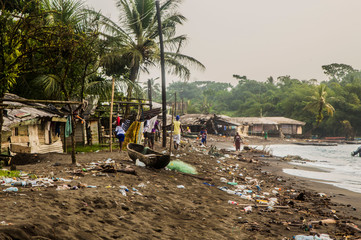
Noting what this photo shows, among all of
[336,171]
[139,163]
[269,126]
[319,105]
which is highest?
[319,105]

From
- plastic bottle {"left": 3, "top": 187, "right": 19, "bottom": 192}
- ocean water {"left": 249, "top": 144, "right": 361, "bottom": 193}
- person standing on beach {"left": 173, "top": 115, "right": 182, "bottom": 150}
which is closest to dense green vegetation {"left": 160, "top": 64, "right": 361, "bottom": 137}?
ocean water {"left": 249, "top": 144, "right": 361, "bottom": 193}

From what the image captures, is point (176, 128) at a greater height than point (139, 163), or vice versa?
point (176, 128)

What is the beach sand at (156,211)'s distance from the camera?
3.62 meters

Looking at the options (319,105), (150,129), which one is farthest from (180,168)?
(319,105)

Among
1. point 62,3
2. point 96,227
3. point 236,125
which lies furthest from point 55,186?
point 236,125

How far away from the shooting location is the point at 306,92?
48.5 m

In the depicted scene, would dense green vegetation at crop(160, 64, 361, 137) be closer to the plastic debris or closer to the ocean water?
the ocean water

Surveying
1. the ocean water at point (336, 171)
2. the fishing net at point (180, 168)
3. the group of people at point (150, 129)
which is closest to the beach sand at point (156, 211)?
the fishing net at point (180, 168)

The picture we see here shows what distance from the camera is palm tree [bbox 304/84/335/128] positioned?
137 feet

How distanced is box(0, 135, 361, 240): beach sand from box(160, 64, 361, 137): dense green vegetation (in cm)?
4034

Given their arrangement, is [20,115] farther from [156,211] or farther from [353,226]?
[353,226]

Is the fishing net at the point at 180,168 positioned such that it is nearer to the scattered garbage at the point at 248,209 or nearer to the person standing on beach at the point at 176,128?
the scattered garbage at the point at 248,209

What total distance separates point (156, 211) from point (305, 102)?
46.6 metres

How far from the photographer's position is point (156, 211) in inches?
200
